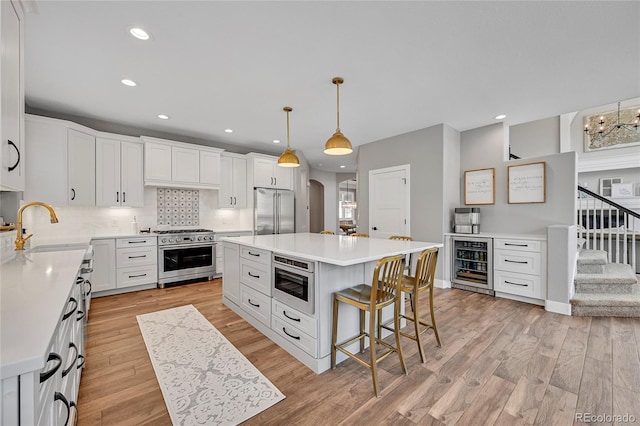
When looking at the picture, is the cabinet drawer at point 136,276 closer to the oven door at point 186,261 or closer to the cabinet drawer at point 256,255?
the oven door at point 186,261

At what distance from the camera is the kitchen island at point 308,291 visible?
6.75 ft

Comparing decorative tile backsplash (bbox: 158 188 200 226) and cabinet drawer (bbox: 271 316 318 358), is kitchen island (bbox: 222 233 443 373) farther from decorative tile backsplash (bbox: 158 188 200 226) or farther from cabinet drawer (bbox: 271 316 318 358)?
decorative tile backsplash (bbox: 158 188 200 226)

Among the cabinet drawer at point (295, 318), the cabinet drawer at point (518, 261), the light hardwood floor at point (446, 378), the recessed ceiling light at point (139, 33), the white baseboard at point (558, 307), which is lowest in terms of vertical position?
the light hardwood floor at point (446, 378)

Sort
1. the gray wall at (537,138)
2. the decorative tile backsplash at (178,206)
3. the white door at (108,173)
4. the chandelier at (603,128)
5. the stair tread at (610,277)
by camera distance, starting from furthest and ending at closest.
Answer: the gray wall at (537,138), the chandelier at (603,128), the decorative tile backsplash at (178,206), the white door at (108,173), the stair tread at (610,277)

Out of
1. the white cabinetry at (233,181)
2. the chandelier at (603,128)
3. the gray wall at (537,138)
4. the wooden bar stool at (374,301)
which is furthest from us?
the gray wall at (537,138)

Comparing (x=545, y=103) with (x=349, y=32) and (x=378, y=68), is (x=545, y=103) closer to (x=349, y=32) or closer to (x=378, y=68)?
(x=378, y=68)

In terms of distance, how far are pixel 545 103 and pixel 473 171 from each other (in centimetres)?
131

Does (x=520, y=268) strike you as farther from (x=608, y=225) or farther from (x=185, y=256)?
(x=185, y=256)

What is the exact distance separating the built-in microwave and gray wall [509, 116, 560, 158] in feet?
24.5

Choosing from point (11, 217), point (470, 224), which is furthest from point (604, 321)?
point (11, 217)

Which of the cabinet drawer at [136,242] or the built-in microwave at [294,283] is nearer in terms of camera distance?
the built-in microwave at [294,283]

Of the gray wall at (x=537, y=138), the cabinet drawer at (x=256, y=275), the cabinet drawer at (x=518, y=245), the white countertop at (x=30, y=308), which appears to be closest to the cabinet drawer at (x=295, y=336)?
the cabinet drawer at (x=256, y=275)

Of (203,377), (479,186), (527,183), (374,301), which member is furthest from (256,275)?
(527,183)

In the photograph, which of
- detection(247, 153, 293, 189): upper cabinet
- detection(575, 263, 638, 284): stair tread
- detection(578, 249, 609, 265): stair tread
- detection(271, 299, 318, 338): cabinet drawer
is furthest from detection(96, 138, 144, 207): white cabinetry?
detection(578, 249, 609, 265): stair tread
